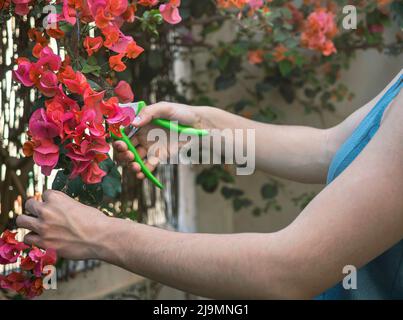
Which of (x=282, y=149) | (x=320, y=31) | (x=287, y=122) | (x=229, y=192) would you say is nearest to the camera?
(x=282, y=149)

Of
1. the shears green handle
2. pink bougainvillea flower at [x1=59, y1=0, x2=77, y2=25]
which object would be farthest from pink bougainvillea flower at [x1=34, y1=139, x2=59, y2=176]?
the shears green handle

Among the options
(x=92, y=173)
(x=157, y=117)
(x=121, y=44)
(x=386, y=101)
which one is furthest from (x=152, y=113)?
(x=386, y=101)

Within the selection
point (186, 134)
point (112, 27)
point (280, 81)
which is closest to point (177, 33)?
point (280, 81)

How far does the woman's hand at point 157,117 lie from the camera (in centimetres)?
157

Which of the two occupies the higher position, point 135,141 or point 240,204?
point 240,204

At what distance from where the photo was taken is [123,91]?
1.37 m

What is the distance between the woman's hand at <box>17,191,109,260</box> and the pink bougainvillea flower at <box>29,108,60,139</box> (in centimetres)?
9

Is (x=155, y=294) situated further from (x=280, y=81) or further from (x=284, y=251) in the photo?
(x=284, y=251)

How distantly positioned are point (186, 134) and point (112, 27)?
0.45 meters

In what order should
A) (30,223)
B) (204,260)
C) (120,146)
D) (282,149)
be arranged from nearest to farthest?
(204,260) < (30,223) < (120,146) < (282,149)

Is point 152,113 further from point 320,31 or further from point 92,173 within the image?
point 320,31

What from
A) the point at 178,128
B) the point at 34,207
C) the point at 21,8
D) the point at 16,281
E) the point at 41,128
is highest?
the point at 21,8

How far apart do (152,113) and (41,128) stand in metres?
0.40

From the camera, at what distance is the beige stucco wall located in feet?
11.8
